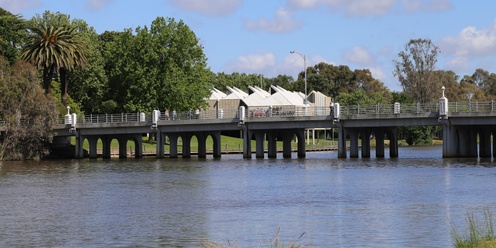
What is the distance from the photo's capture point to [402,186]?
196 feet

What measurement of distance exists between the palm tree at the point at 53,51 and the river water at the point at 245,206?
36561mm

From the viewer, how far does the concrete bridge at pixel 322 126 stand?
93438 millimetres

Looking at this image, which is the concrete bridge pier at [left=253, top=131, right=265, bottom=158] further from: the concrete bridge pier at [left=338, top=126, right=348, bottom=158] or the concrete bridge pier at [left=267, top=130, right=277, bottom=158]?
the concrete bridge pier at [left=338, top=126, right=348, bottom=158]

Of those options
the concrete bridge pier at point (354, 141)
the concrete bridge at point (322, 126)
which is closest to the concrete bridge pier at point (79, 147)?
the concrete bridge at point (322, 126)

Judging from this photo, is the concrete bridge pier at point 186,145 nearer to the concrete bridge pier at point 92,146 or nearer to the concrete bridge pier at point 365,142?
the concrete bridge pier at point 92,146

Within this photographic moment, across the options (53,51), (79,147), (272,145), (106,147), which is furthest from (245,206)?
(106,147)

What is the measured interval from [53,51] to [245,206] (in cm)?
7315

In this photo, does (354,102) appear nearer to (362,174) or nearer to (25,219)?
(362,174)

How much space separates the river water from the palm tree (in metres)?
36.6

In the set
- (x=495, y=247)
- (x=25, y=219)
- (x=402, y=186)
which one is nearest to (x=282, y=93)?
(x=402, y=186)

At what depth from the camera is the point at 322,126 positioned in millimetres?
99188

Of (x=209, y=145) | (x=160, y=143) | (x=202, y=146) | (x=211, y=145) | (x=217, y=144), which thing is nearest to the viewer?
(x=160, y=143)

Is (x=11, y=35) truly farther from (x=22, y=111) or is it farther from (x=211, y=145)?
(x=211, y=145)

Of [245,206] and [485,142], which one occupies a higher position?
[485,142]
